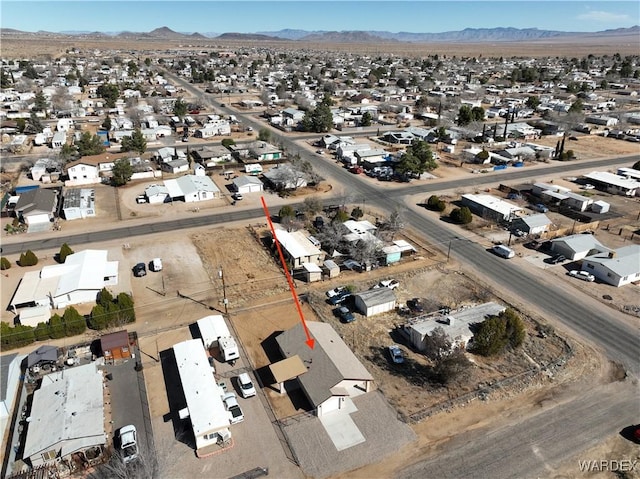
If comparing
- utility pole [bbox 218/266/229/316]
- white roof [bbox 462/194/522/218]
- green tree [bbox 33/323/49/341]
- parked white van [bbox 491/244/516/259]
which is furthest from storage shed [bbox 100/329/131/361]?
white roof [bbox 462/194/522/218]

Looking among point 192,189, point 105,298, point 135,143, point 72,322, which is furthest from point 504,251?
point 135,143

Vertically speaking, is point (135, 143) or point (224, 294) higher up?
point (135, 143)

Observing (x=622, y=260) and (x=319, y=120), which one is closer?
(x=622, y=260)

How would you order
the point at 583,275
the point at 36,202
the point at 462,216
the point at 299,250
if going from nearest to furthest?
the point at 583,275 < the point at 299,250 < the point at 462,216 < the point at 36,202

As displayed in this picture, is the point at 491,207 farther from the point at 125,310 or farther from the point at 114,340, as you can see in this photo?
the point at 114,340

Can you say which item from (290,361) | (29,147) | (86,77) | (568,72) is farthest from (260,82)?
(290,361)

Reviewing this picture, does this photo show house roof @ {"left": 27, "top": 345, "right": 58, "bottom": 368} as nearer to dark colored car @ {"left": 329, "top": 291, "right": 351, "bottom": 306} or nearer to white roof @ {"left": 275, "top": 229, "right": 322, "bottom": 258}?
white roof @ {"left": 275, "top": 229, "right": 322, "bottom": 258}

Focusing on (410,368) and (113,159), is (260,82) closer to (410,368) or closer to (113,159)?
(113,159)
